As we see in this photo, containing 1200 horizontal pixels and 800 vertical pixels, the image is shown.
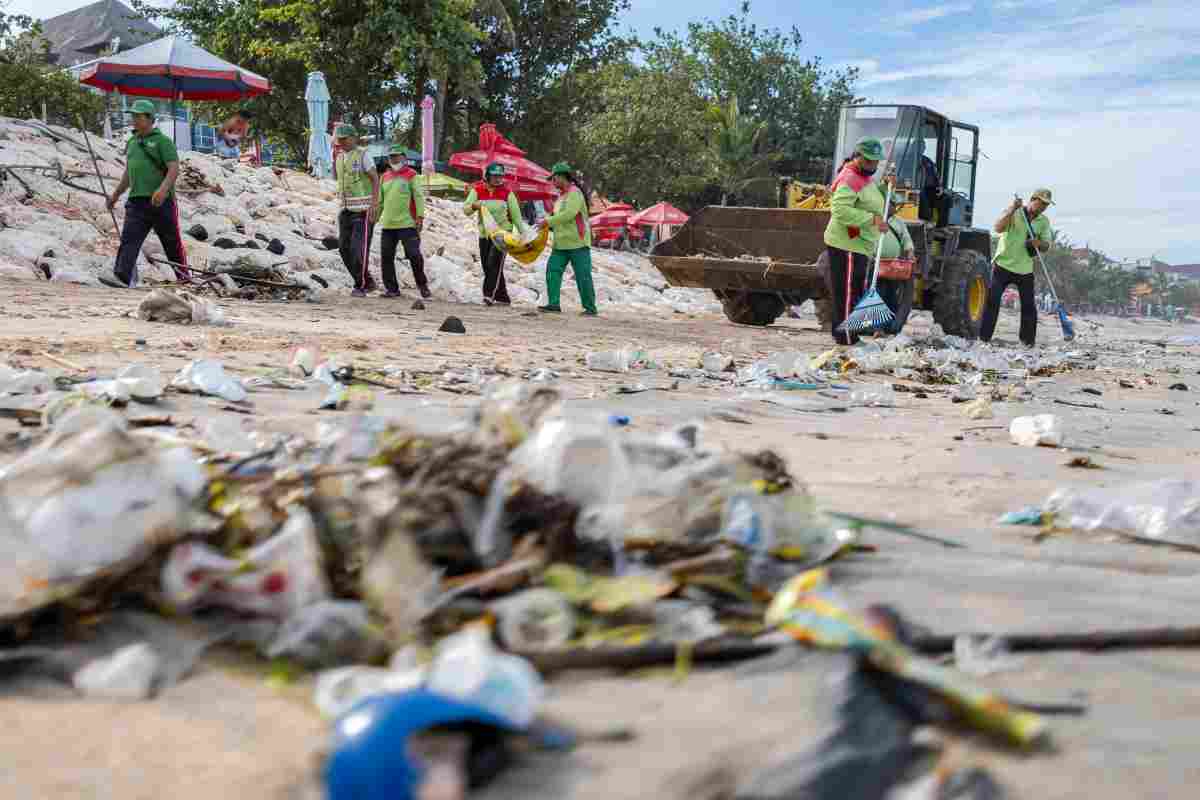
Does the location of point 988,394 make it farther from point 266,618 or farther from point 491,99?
point 491,99

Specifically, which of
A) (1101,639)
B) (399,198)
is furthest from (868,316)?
(1101,639)

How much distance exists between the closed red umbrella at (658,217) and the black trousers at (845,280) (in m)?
18.8

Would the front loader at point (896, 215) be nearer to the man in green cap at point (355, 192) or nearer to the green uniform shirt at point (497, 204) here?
the green uniform shirt at point (497, 204)

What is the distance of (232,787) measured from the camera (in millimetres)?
1064

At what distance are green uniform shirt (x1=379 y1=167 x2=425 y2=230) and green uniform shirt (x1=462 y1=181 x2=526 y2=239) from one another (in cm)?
54

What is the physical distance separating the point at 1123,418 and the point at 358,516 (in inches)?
170

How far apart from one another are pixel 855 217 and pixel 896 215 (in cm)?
246

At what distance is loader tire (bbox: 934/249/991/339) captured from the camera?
10.3 metres

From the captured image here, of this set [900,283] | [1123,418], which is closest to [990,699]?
[1123,418]

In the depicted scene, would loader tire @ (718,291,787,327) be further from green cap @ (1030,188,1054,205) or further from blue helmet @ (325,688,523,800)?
blue helmet @ (325,688,523,800)

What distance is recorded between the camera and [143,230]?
8.44 m

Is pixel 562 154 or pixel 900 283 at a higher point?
pixel 562 154

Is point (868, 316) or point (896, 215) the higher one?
point (896, 215)

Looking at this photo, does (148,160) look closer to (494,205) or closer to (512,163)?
(494,205)
